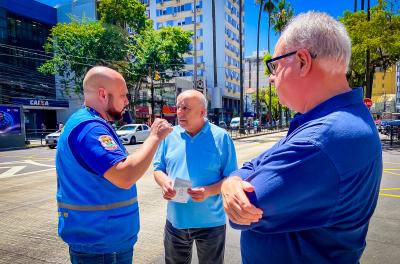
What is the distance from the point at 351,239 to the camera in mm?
1245

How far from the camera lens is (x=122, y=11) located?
35031 mm

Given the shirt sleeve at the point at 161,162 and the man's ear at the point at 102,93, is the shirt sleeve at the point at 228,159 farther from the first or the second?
the man's ear at the point at 102,93

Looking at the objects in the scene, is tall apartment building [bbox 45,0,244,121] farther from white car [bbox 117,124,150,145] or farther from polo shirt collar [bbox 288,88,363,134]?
polo shirt collar [bbox 288,88,363,134]

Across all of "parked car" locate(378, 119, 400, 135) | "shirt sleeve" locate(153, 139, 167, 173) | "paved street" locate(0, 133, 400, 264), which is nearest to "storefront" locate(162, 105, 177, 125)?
"parked car" locate(378, 119, 400, 135)

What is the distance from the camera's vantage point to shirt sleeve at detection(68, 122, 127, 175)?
1.90 metres

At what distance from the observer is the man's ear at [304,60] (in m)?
1.33

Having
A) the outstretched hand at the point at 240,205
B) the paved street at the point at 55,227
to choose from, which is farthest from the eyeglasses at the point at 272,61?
the paved street at the point at 55,227

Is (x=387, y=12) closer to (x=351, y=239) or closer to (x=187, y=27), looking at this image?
(x=351, y=239)

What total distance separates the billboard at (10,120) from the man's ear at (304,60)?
23240 millimetres

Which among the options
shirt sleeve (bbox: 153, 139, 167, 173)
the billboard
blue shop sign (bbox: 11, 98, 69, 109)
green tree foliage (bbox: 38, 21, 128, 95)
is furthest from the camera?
blue shop sign (bbox: 11, 98, 69, 109)

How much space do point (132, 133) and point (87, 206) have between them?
21404mm

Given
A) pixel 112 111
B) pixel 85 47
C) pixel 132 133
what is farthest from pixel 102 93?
pixel 85 47

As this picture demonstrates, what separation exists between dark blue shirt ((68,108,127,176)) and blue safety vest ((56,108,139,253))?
0.05 metres

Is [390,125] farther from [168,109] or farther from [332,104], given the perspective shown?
[168,109]
